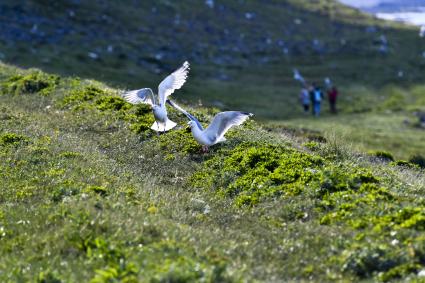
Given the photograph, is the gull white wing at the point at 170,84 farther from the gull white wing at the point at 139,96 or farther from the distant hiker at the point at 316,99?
the distant hiker at the point at 316,99

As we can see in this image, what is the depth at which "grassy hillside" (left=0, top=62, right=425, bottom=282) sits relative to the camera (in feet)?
33.9

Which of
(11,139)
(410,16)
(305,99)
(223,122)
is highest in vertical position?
(223,122)

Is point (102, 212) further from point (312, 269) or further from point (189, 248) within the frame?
point (312, 269)

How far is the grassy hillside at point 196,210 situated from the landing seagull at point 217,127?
50 cm

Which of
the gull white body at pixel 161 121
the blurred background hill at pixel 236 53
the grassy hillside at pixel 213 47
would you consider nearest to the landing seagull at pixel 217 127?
the gull white body at pixel 161 121

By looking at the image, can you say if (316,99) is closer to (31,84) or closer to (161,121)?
(31,84)

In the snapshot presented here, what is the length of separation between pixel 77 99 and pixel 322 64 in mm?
56787

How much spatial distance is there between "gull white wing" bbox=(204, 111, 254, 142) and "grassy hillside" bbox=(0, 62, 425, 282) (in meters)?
0.60

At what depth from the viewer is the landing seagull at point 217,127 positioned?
51.5 feet

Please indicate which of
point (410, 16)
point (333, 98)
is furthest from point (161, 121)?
point (410, 16)

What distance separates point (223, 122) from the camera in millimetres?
15984

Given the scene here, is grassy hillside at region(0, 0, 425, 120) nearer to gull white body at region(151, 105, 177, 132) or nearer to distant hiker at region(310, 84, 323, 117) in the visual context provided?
distant hiker at region(310, 84, 323, 117)

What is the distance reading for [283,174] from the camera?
14648mm

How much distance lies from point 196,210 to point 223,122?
3.18 metres
